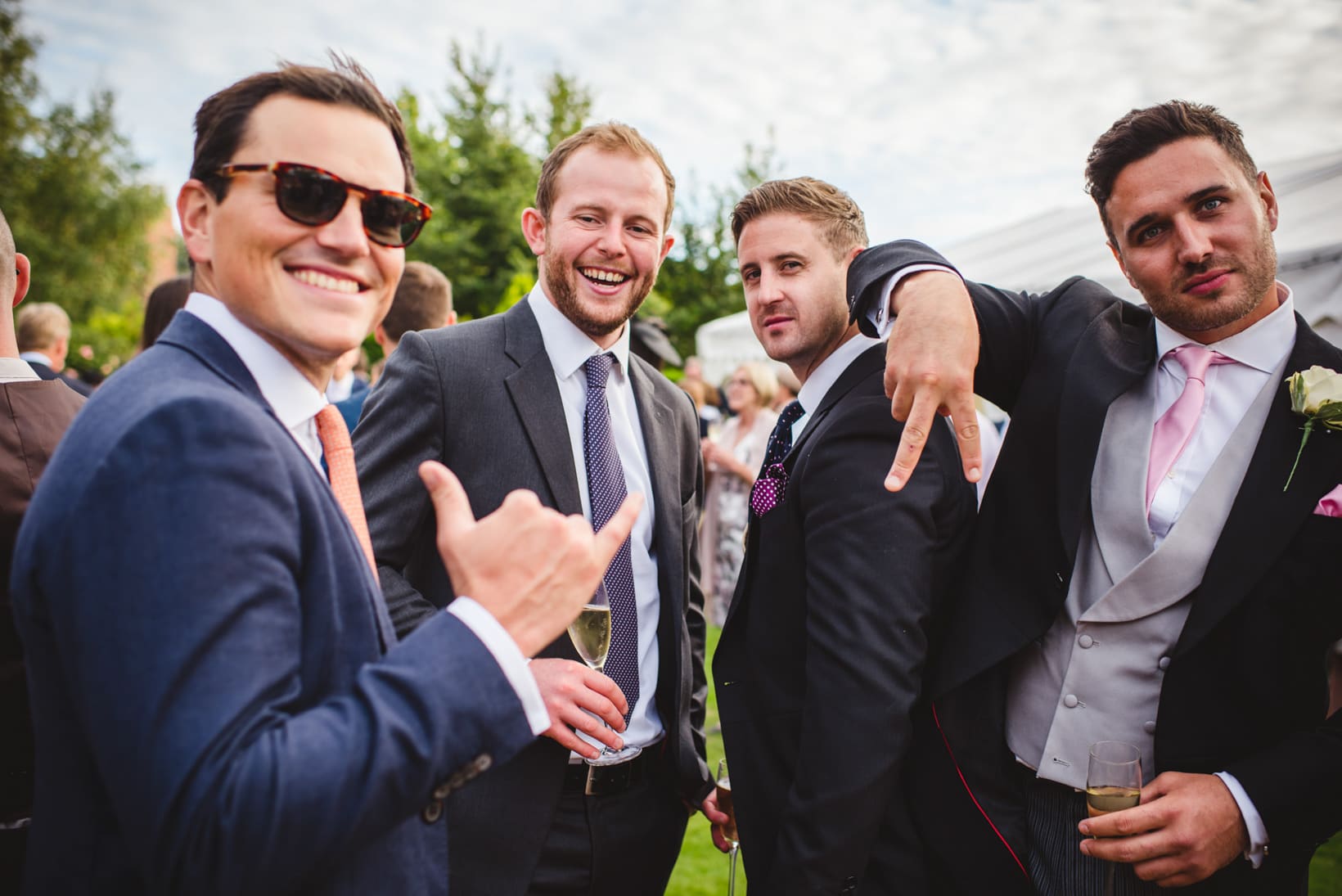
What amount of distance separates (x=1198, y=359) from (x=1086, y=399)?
0.30 m

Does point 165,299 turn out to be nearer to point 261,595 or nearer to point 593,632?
point 593,632

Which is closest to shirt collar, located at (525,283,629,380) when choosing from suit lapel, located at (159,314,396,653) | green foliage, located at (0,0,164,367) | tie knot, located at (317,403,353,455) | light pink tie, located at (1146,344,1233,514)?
tie knot, located at (317,403,353,455)

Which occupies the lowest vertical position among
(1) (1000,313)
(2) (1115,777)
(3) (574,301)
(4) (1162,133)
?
(2) (1115,777)

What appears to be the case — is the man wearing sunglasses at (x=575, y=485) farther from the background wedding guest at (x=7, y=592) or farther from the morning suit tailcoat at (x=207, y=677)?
the morning suit tailcoat at (x=207, y=677)

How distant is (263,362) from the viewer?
1200 millimetres

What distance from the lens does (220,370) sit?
1.12 metres

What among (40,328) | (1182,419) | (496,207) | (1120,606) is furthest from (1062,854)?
(496,207)

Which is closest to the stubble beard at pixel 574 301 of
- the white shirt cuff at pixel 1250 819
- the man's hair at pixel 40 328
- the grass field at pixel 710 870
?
the white shirt cuff at pixel 1250 819

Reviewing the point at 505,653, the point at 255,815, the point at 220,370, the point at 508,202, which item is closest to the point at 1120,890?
the point at 505,653

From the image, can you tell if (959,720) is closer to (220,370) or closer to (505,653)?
(505,653)

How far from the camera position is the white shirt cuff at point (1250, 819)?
1.64 meters

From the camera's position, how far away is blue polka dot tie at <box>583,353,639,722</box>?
227cm

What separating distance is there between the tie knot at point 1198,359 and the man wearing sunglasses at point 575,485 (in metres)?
1.50

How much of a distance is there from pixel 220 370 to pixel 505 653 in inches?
23.7
